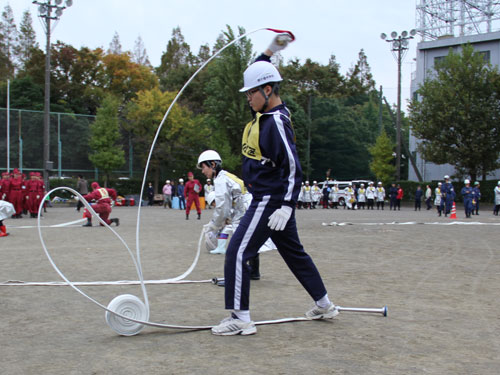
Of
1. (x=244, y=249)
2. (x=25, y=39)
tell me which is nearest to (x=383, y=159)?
(x=244, y=249)

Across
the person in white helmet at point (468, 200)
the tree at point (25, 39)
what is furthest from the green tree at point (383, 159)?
the tree at point (25, 39)

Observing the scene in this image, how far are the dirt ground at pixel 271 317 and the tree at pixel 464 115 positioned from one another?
3457cm

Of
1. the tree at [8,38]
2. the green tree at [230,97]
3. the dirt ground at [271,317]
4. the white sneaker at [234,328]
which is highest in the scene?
the tree at [8,38]

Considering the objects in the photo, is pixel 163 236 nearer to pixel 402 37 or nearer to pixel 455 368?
pixel 455 368

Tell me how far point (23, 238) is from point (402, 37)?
3758 cm

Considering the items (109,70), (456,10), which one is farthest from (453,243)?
(109,70)

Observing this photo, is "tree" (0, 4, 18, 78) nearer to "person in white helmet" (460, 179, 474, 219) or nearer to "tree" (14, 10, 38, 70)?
"tree" (14, 10, 38, 70)

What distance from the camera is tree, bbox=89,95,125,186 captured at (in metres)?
46.4

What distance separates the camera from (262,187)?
4559 millimetres

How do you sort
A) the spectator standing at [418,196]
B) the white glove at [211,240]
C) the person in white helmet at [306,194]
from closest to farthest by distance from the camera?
the white glove at [211,240], the spectator standing at [418,196], the person in white helmet at [306,194]

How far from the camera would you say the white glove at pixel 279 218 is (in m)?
4.39

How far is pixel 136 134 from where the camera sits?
50344 mm

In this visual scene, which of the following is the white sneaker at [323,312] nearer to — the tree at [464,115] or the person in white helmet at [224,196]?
the person in white helmet at [224,196]

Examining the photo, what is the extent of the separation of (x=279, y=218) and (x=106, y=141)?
1732 inches
